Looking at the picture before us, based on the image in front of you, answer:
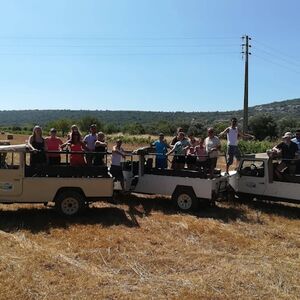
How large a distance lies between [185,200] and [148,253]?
→ 4.04 m

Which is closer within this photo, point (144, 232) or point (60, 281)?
point (60, 281)

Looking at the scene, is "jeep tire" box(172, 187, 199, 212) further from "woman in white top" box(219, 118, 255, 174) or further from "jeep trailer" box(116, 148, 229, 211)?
"woman in white top" box(219, 118, 255, 174)

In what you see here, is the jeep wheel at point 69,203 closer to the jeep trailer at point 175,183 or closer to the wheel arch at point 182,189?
the jeep trailer at point 175,183

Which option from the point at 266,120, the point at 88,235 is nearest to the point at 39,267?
the point at 88,235

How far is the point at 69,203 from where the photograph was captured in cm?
1115

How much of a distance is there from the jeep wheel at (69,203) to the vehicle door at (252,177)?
15.4 feet

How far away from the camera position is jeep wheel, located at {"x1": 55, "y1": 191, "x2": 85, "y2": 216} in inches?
436

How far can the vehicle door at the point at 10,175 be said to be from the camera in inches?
419

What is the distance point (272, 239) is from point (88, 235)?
379 cm

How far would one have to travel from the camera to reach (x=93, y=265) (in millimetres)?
7613

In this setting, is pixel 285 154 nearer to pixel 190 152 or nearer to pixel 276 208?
pixel 276 208

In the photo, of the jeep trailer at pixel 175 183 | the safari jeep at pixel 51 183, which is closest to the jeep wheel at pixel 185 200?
the jeep trailer at pixel 175 183

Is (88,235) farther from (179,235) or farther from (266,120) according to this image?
(266,120)

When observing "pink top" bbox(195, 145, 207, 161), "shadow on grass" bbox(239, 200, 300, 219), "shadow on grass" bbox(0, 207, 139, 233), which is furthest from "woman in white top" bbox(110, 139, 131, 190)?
"shadow on grass" bbox(239, 200, 300, 219)
